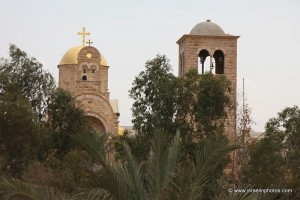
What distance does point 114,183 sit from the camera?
9.20 metres

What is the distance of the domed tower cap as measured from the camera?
122 ft

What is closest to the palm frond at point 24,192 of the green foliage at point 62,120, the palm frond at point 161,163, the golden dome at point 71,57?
the palm frond at point 161,163

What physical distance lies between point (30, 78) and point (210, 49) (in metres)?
10.8

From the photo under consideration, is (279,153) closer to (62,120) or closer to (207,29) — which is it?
(62,120)

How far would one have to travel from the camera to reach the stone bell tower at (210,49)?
3612 cm

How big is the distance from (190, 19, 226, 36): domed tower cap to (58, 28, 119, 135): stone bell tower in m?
7.27

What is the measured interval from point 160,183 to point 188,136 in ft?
55.3

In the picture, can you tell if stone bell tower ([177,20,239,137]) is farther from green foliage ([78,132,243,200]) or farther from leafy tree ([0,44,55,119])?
green foliage ([78,132,243,200])

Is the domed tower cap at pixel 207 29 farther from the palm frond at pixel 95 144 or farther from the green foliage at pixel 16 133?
the palm frond at pixel 95 144

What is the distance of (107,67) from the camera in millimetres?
46969

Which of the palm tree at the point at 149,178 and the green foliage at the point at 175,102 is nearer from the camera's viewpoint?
the palm tree at the point at 149,178

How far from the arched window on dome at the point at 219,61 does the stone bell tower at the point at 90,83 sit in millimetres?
6947

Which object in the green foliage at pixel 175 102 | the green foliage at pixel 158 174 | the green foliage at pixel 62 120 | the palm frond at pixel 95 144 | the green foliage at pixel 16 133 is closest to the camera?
the green foliage at pixel 158 174

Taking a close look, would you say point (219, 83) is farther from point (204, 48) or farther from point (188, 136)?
point (204, 48)
